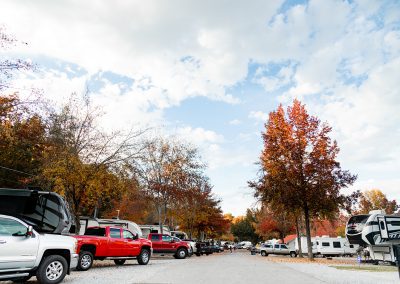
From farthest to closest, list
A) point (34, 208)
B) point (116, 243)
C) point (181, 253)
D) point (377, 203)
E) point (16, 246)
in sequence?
point (377, 203)
point (181, 253)
point (116, 243)
point (34, 208)
point (16, 246)

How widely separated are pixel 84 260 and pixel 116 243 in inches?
79.6

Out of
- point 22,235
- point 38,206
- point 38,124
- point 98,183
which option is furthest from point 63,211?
point 38,124

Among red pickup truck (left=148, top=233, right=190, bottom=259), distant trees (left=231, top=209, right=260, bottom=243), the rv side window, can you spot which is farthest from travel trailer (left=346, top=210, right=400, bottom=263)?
distant trees (left=231, top=209, right=260, bottom=243)

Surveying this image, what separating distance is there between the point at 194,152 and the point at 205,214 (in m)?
13.3

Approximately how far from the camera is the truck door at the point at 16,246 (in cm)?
888

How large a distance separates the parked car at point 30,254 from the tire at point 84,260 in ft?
16.0

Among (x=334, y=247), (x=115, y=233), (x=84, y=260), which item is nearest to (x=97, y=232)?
(x=115, y=233)

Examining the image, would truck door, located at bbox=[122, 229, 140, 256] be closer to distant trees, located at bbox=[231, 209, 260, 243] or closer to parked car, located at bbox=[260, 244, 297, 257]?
parked car, located at bbox=[260, 244, 297, 257]

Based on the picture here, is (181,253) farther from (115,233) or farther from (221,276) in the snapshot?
(221,276)

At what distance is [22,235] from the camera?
9.33 meters

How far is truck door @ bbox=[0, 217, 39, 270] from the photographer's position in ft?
29.1

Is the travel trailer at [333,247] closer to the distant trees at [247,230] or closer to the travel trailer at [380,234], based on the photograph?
the travel trailer at [380,234]

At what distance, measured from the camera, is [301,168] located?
27.1 meters

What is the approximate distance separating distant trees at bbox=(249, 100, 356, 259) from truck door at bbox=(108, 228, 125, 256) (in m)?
14.0
